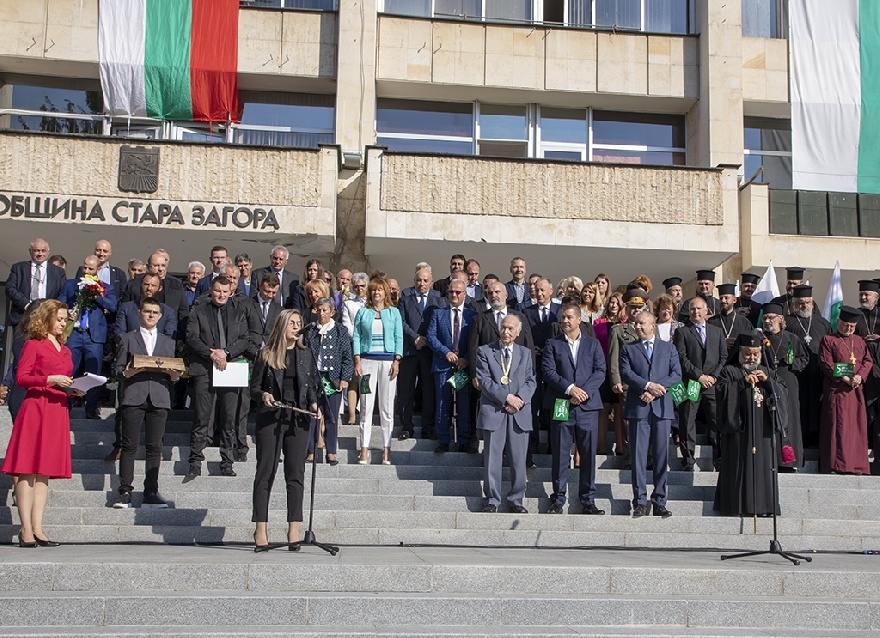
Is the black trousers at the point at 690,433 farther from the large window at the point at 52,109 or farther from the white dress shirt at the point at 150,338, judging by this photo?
the large window at the point at 52,109

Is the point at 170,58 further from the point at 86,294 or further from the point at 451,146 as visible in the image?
the point at 86,294

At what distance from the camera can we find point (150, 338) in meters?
9.73

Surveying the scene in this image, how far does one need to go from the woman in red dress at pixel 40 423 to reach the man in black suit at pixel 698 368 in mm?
6457

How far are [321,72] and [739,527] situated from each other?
12050 millimetres

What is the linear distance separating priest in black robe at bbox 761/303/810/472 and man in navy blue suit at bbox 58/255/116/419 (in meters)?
7.77

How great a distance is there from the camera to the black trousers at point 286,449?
768cm

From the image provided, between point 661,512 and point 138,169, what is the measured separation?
10567 millimetres

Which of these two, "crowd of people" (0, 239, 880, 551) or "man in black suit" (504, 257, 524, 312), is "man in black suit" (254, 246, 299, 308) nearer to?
"crowd of people" (0, 239, 880, 551)

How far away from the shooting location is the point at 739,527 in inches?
370

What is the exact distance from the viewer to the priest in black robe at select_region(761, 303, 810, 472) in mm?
11052

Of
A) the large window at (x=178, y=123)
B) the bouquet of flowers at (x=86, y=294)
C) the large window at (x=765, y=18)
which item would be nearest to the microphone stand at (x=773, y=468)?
the bouquet of flowers at (x=86, y=294)

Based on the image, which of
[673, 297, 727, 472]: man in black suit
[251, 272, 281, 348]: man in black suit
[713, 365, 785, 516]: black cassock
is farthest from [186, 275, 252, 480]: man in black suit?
[713, 365, 785, 516]: black cassock

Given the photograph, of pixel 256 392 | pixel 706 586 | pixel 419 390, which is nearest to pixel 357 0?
pixel 419 390

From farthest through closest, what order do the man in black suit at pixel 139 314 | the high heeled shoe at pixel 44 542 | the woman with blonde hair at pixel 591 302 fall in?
the woman with blonde hair at pixel 591 302, the man in black suit at pixel 139 314, the high heeled shoe at pixel 44 542
